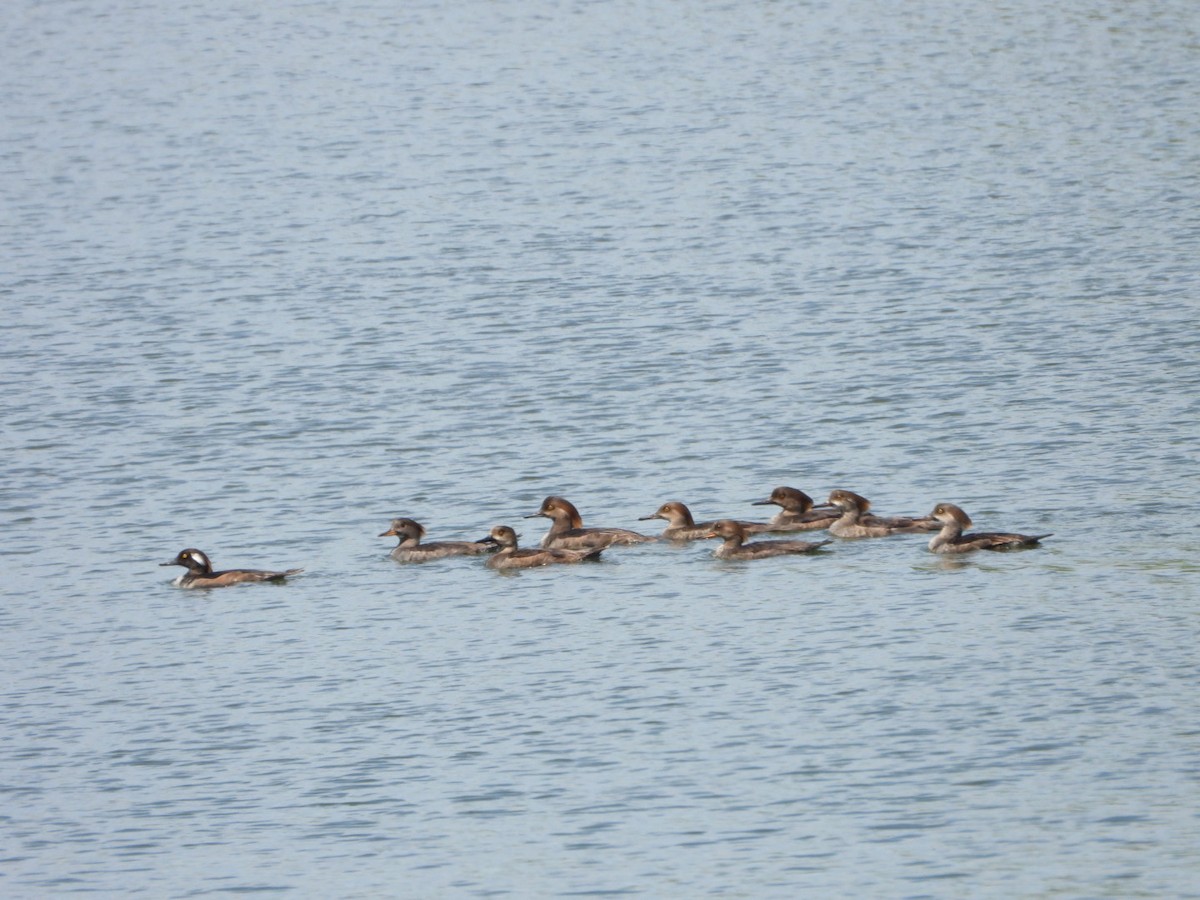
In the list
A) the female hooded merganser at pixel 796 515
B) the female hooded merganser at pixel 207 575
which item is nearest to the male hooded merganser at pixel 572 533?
the female hooded merganser at pixel 796 515

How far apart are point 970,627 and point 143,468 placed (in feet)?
34.9

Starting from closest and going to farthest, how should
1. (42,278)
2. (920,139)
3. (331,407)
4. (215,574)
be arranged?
(215,574) < (331,407) < (42,278) < (920,139)

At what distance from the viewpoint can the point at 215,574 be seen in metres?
19.0

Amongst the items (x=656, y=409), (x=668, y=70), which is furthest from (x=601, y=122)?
(x=656, y=409)

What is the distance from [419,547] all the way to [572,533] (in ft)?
4.45

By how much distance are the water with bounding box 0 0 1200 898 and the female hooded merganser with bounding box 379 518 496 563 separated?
410mm

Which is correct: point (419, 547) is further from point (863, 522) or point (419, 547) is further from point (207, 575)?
point (863, 522)

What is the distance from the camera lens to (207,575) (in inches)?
749

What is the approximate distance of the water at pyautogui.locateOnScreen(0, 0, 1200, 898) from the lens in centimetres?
1325

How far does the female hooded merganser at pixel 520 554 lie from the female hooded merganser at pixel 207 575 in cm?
172

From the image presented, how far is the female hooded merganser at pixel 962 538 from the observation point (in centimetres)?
1797

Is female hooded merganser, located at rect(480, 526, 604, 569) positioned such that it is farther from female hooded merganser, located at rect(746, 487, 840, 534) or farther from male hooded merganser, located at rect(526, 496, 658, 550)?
female hooded merganser, located at rect(746, 487, 840, 534)

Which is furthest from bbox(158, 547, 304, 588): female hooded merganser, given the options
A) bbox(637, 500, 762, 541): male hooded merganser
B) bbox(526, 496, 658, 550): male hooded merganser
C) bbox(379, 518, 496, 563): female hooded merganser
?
bbox(637, 500, 762, 541): male hooded merganser

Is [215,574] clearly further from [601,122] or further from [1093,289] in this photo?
[601,122]
